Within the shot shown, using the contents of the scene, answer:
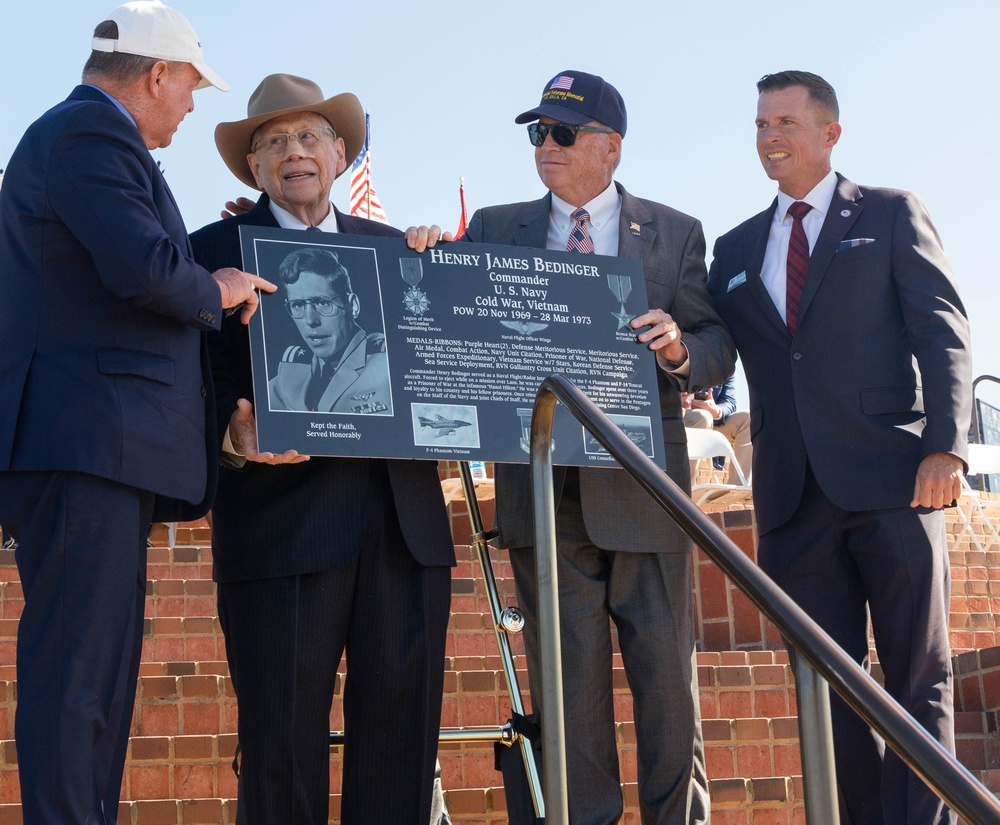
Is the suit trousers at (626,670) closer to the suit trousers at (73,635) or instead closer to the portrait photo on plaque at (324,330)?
the portrait photo on plaque at (324,330)

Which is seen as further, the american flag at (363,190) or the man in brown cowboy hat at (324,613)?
the american flag at (363,190)

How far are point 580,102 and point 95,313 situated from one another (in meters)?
1.86

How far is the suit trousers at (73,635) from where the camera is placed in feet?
10.2

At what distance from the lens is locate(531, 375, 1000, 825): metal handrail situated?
6.54 feet

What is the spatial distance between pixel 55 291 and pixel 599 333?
168 centimetres

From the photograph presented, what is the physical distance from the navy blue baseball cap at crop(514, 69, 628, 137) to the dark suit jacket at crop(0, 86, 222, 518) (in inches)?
58.2

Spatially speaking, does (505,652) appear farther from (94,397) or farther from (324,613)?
(94,397)

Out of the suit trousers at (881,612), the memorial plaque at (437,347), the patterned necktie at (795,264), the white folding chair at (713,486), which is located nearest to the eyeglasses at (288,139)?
the memorial plaque at (437,347)

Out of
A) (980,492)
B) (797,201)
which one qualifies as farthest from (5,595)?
(980,492)

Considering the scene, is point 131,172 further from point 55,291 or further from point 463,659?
point 463,659

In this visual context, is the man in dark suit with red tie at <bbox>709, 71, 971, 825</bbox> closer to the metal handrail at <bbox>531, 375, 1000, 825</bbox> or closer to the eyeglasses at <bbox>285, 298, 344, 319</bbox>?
the metal handrail at <bbox>531, 375, 1000, 825</bbox>

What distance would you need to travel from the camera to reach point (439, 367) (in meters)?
4.17

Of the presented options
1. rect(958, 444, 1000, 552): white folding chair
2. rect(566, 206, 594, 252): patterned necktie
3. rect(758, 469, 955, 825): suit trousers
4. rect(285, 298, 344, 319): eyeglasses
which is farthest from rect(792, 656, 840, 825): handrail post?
rect(958, 444, 1000, 552): white folding chair

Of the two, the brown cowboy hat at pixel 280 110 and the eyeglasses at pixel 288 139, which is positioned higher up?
the brown cowboy hat at pixel 280 110
